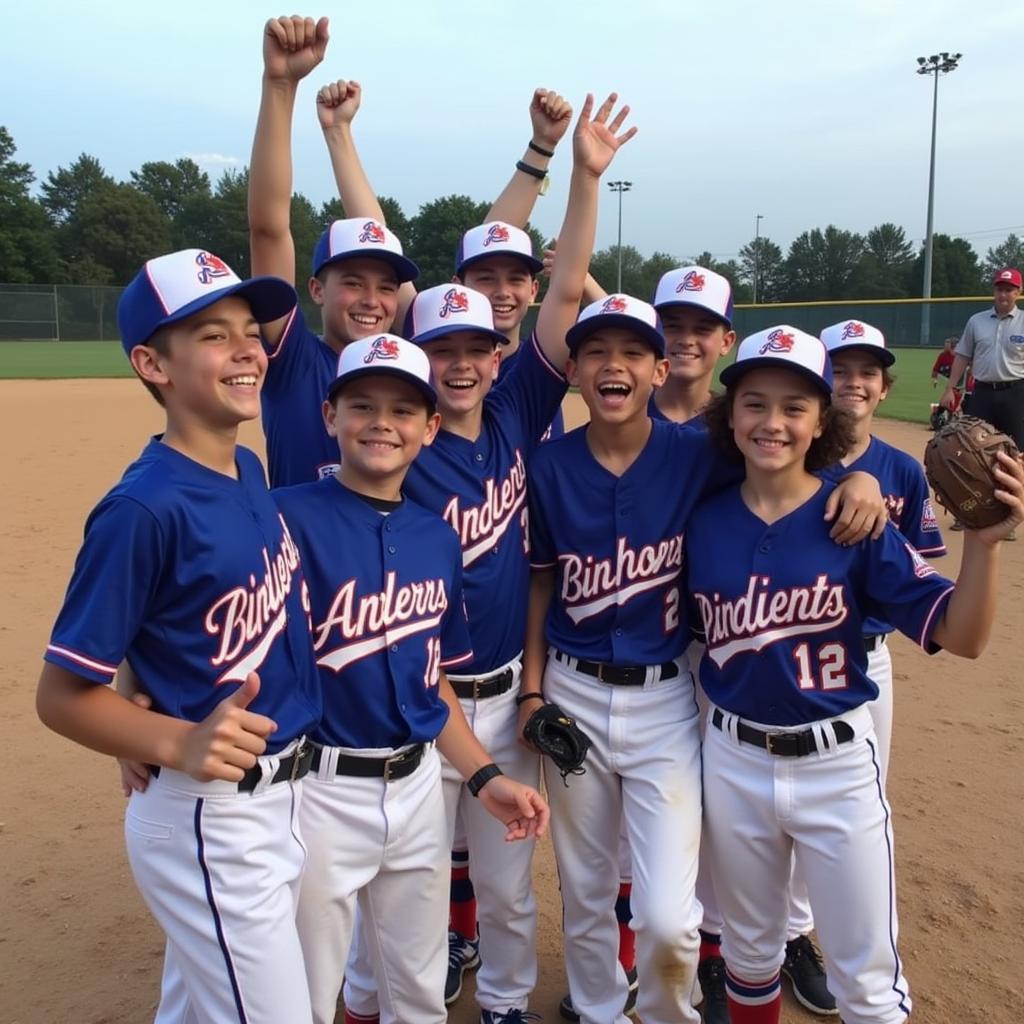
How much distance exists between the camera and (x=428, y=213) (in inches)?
2603

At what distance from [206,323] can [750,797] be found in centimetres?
172

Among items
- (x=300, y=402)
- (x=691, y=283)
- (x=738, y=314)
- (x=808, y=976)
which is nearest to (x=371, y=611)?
(x=300, y=402)

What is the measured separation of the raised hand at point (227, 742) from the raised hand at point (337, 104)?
9.15ft

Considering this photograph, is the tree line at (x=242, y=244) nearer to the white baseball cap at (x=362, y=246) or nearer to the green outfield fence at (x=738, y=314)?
the green outfield fence at (x=738, y=314)

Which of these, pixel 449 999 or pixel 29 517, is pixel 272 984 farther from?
pixel 29 517

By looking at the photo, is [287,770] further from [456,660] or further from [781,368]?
[781,368]

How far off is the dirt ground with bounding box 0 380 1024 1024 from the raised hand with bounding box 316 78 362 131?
2973 mm

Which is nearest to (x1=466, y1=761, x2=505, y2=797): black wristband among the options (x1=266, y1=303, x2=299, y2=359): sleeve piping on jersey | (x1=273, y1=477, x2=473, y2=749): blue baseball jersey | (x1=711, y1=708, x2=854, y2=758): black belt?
(x1=273, y1=477, x2=473, y2=749): blue baseball jersey

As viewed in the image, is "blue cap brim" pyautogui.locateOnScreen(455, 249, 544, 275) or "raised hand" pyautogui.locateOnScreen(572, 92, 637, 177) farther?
"blue cap brim" pyautogui.locateOnScreen(455, 249, 544, 275)

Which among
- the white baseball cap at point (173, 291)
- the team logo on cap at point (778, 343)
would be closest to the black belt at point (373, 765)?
the white baseball cap at point (173, 291)

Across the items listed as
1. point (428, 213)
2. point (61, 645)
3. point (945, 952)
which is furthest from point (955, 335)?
point (428, 213)

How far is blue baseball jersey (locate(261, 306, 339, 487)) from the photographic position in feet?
8.94

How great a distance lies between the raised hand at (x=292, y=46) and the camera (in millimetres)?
2582

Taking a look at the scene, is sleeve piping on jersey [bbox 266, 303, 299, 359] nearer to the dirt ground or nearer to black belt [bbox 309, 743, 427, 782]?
black belt [bbox 309, 743, 427, 782]
